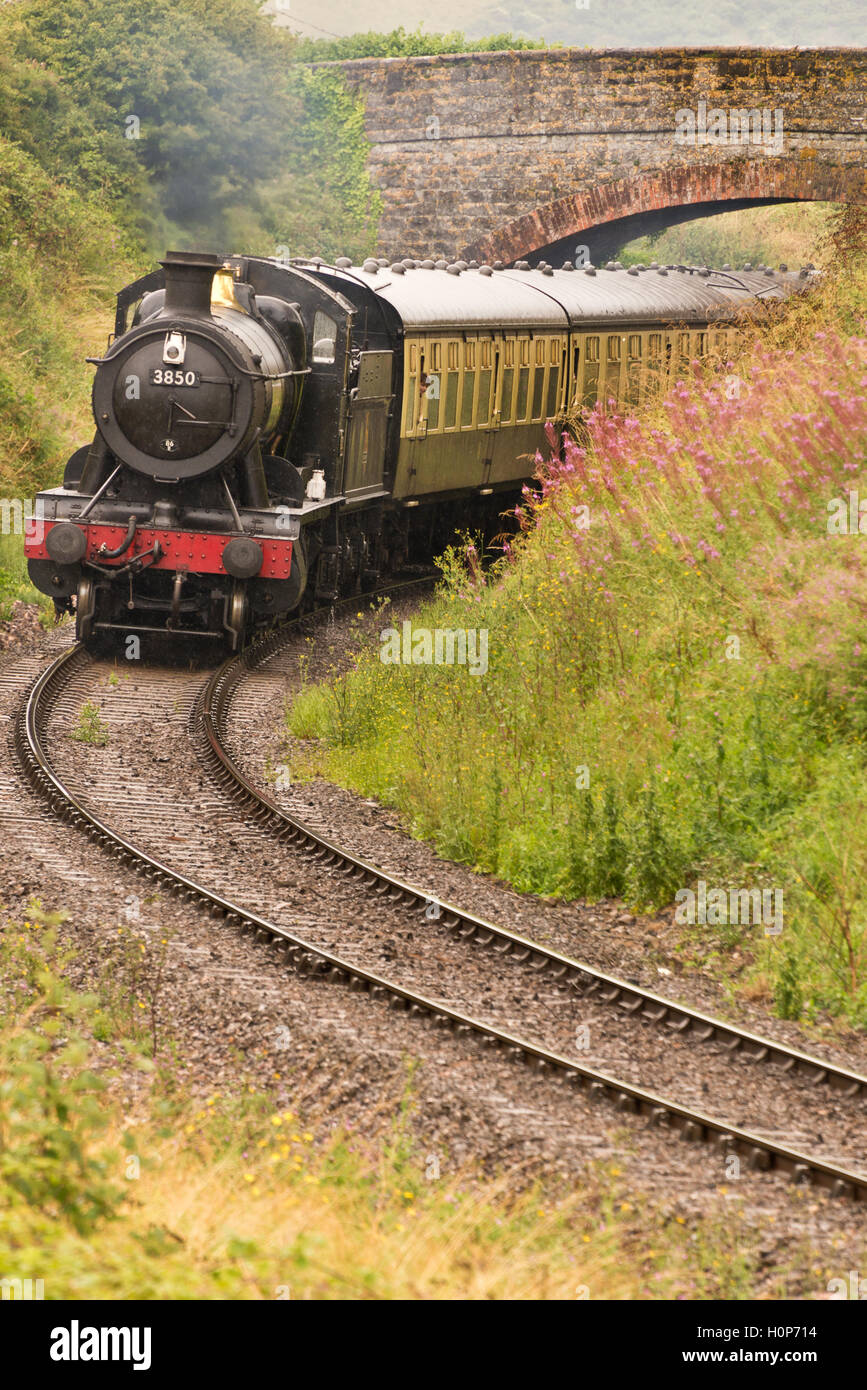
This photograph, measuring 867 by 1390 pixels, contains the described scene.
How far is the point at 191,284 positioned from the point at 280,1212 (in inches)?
435

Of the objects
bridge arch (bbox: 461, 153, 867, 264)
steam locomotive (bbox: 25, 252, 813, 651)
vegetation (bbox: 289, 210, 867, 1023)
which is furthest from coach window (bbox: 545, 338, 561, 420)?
bridge arch (bbox: 461, 153, 867, 264)

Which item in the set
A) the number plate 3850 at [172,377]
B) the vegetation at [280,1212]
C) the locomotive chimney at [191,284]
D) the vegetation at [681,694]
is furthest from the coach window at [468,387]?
the vegetation at [280,1212]

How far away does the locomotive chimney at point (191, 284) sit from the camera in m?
14.6

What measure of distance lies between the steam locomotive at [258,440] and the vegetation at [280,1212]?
8107 millimetres

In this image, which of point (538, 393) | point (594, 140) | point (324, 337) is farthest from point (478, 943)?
point (594, 140)

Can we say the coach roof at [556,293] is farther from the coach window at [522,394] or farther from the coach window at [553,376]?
the coach window at [522,394]

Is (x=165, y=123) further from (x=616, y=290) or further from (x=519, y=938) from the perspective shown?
(x=519, y=938)

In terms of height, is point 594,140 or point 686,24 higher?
point 686,24

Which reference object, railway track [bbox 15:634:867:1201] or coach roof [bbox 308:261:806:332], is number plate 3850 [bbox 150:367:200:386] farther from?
railway track [bbox 15:634:867:1201]

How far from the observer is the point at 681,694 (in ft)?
36.4

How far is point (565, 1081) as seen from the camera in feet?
23.6

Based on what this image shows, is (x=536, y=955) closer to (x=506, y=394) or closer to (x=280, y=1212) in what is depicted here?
(x=280, y=1212)

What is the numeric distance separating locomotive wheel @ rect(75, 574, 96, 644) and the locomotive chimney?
8.78 ft
